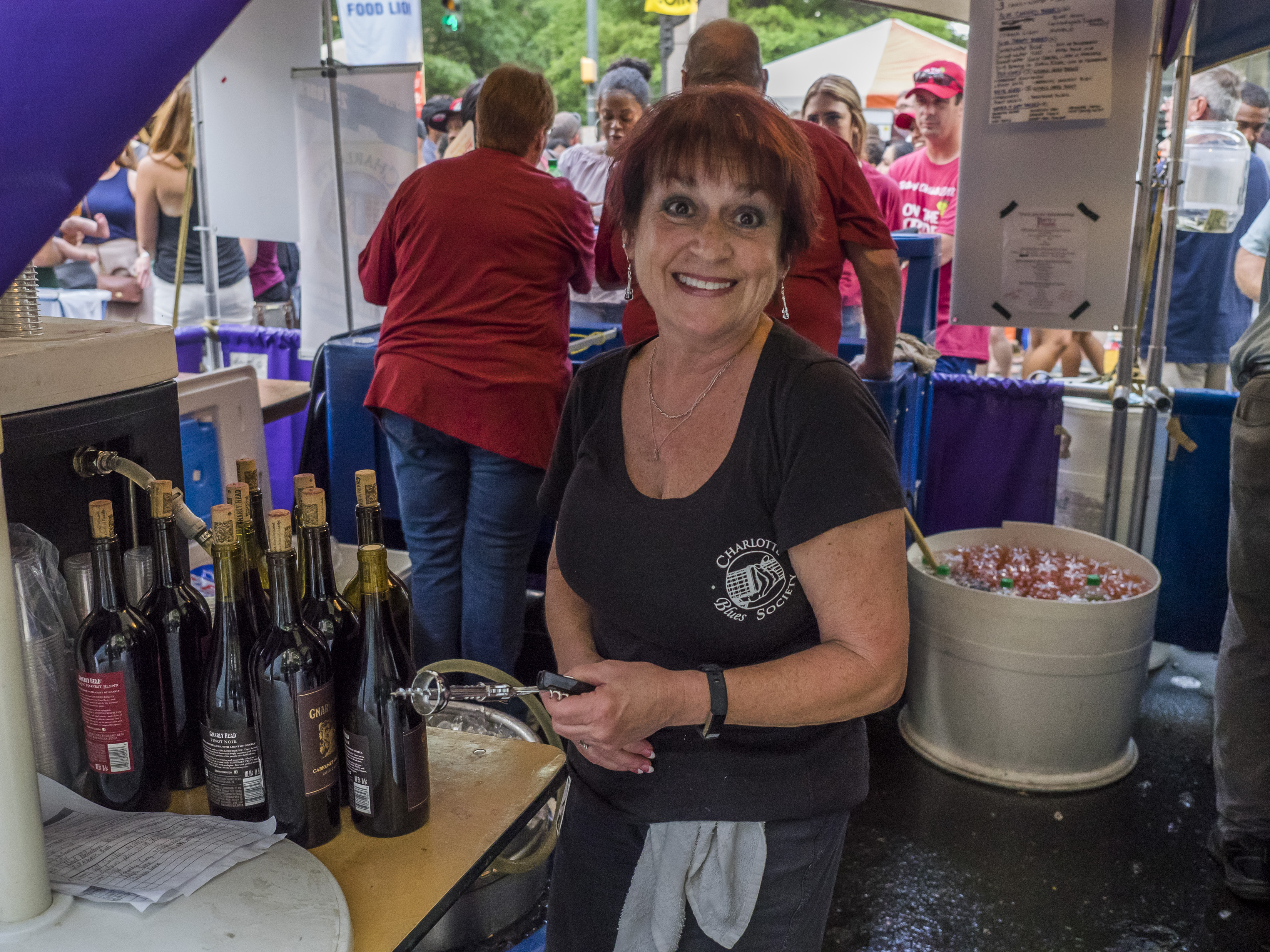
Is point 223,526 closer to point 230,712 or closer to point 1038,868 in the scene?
point 230,712

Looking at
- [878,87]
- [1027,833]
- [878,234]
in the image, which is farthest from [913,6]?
[878,87]

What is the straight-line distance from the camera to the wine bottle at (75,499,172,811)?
112 centimetres

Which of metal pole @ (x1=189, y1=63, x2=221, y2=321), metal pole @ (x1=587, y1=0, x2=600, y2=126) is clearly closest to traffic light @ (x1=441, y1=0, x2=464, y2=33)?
metal pole @ (x1=189, y1=63, x2=221, y2=321)

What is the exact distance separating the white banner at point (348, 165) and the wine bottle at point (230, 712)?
3.09 metres

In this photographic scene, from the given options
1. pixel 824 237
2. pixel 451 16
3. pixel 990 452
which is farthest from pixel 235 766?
pixel 451 16

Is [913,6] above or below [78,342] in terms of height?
above

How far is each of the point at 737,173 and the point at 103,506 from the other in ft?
2.60

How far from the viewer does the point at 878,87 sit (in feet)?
36.9

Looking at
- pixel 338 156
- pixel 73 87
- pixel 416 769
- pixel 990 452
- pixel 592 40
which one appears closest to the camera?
pixel 73 87

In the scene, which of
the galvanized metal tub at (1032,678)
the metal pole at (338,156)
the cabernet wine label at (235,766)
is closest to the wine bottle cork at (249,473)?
the cabernet wine label at (235,766)

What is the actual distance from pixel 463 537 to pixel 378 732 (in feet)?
6.33

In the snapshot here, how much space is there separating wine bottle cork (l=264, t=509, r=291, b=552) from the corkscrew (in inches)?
7.9

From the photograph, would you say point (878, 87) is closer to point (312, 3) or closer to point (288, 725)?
point (312, 3)

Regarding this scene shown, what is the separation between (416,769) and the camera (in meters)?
1.15
